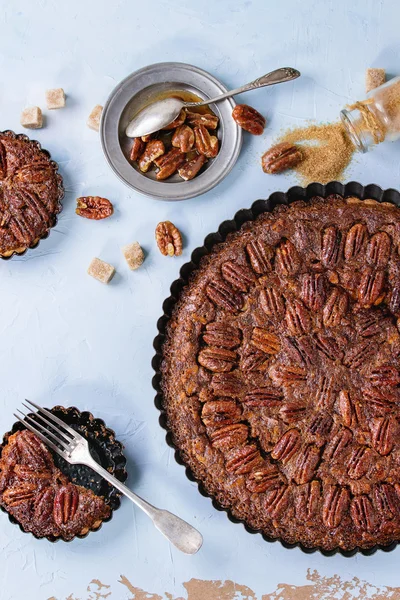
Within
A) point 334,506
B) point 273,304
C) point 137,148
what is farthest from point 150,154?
point 334,506

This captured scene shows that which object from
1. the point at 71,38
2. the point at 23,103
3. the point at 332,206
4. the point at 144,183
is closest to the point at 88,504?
the point at 144,183

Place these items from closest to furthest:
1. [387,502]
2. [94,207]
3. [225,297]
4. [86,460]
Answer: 1. [387,502]
2. [225,297]
3. [86,460]
4. [94,207]

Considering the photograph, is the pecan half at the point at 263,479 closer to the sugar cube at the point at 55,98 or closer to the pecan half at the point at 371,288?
the pecan half at the point at 371,288

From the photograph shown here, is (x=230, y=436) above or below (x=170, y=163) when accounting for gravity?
below

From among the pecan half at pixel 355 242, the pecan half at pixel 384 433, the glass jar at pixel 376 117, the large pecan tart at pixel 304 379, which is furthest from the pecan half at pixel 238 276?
the glass jar at pixel 376 117

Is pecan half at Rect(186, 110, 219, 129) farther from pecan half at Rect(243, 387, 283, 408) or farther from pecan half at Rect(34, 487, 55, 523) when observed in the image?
pecan half at Rect(34, 487, 55, 523)

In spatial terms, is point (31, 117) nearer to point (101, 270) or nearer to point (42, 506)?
point (101, 270)
